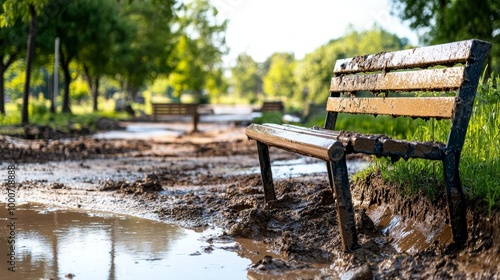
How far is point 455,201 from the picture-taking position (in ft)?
11.7

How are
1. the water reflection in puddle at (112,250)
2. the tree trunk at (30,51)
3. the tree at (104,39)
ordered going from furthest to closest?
the tree at (104,39), the tree trunk at (30,51), the water reflection in puddle at (112,250)

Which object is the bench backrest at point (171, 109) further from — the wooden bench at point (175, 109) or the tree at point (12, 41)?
the tree at point (12, 41)

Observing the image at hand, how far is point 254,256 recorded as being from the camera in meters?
4.11

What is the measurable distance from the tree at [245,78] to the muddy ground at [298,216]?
118063 mm

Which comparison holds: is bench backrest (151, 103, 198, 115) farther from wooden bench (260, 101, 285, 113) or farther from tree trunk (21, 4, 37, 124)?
tree trunk (21, 4, 37, 124)

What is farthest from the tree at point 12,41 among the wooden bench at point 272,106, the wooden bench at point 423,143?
the wooden bench at point 423,143

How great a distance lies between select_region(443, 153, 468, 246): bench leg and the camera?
3.56 metres

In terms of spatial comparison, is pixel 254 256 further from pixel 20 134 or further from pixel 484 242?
pixel 20 134

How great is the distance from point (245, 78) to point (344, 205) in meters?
130

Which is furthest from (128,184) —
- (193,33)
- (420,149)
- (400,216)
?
(193,33)

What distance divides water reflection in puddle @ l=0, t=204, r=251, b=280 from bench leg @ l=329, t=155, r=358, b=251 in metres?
0.62

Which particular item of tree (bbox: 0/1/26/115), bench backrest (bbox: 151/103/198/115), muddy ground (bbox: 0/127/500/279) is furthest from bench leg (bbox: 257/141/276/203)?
tree (bbox: 0/1/26/115)

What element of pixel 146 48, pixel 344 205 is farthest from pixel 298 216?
pixel 146 48

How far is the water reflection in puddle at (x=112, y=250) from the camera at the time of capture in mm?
3693
